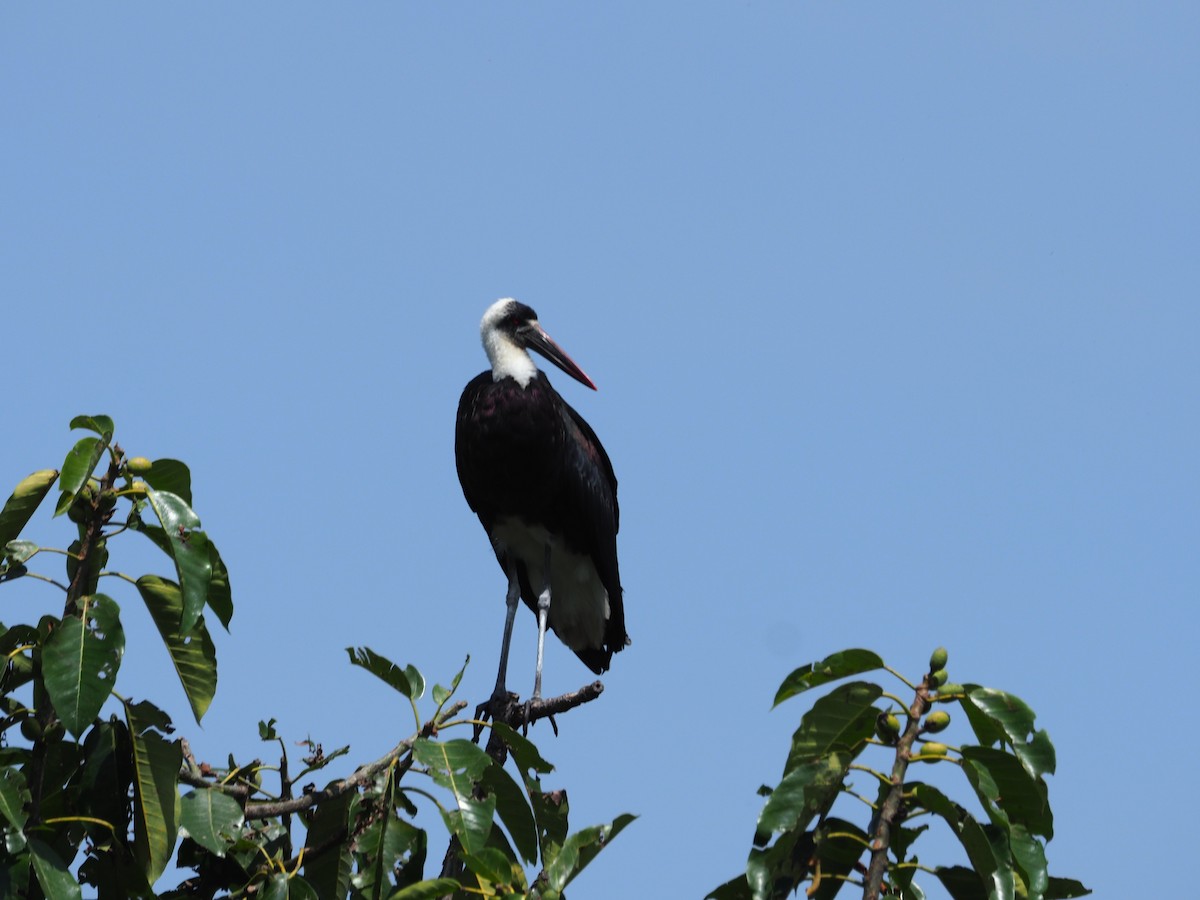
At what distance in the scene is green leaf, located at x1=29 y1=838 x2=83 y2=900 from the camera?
3.69 metres

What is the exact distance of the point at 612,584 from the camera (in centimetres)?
854

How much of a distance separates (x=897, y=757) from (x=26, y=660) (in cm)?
223

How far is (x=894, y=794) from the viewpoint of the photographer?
3293 millimetres

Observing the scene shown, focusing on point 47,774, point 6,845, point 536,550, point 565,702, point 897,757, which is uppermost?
point 536,550

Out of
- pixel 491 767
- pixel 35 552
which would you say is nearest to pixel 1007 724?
pixel 491 767

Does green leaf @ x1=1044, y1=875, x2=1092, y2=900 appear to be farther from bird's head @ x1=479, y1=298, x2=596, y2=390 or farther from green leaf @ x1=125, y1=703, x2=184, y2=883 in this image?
bird's head @ x1=479, y1=298, x2=596, y2=390

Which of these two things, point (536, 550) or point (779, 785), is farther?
point (536, 550)

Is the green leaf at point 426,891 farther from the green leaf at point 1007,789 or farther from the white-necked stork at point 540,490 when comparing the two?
the white-necked stork at point 540,490

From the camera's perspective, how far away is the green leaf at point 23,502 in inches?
151

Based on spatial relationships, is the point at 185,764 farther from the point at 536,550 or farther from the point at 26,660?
the point at 536,550

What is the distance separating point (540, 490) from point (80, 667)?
4440 millimetres

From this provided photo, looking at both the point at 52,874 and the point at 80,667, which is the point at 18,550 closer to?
the point at 80,667

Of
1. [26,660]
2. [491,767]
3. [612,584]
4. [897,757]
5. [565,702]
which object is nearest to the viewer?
[897,757]

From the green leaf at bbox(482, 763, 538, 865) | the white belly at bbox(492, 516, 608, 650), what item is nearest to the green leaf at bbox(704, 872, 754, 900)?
the green leaf at bbox(482, 763, 538, 865)
